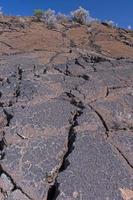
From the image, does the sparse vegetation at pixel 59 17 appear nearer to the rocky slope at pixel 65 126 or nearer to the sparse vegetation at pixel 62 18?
the sparse vegetation at pixel 62 18

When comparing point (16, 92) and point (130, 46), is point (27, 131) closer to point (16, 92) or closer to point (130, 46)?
point (16, 92)

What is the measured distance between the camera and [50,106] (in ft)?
15.2

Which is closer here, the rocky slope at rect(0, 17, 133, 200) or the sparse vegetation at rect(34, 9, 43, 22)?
the rocky slope at rect(0, 17, 133, 200)

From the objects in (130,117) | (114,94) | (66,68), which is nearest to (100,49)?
(66,68)

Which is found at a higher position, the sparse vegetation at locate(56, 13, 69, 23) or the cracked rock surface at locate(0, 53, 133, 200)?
the sparse vegetation at locate(56, 13, 69, 23)

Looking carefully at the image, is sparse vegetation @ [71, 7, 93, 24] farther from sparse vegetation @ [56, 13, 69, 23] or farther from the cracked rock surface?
the cracked rock surface

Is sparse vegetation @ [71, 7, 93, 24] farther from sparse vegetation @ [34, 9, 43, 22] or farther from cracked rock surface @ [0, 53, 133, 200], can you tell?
cracked rock surface @ [0, 53, 133, 200]

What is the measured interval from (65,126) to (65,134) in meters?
0.15

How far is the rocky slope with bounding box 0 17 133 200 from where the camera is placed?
353cm

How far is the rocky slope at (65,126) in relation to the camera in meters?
3.53

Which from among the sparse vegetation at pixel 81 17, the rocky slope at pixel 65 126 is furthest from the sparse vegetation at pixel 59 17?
the rocky slope at pixel 65 126

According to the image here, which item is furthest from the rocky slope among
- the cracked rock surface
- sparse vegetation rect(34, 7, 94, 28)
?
sparse vegetation rect(34, 7, 94, 28)

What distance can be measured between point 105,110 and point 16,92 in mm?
1117

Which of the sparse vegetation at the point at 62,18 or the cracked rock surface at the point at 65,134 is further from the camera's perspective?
the sparse vegetation at the point at 62,18
